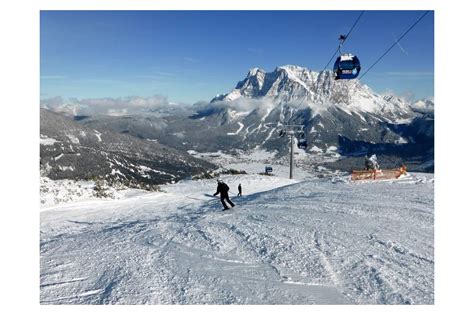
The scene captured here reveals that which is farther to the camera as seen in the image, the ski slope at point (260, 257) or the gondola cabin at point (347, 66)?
the gondola cabin at point (347, 66)

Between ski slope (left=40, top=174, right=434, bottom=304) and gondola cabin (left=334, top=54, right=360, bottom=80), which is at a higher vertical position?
gondola cabin (left=334, top=54, right=360, bottom=80)

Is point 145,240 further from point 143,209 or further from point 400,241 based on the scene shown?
point 143,209

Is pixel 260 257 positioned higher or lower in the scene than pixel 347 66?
lower

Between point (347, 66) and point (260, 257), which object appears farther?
point (347, 66)
